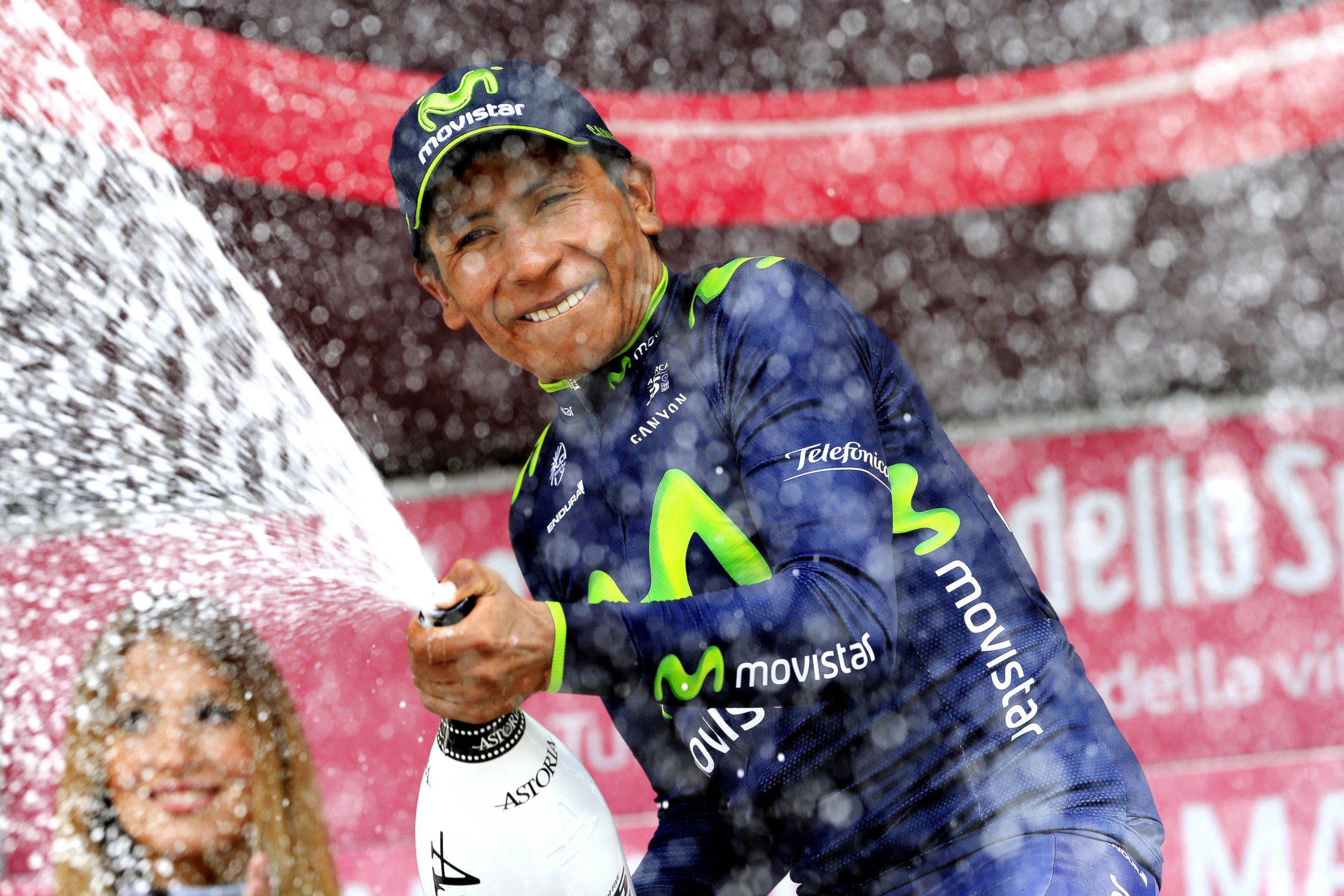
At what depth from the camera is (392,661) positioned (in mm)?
3867

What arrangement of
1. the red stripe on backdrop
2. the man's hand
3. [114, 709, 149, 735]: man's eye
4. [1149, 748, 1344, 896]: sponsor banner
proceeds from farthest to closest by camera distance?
the red stripe on backdrop
[1149, 748, 1344, 896]: sponsor banner
[114, 709, 149, 735]: man's eye
the man's hand

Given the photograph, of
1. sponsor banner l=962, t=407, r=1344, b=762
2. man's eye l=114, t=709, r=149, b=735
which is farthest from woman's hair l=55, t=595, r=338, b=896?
sponsor banner l=962, t=407, r=1344, b=762

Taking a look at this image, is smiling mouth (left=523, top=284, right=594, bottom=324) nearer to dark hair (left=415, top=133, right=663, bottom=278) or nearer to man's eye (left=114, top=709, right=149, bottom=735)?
dark hair (left=415, top=133, right=663, bottom=278)

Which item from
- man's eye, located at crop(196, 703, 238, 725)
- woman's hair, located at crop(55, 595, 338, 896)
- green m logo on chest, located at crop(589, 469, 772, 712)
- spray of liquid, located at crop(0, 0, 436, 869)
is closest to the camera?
green m logo on chest, located at crop(589, 469, 772, 712)

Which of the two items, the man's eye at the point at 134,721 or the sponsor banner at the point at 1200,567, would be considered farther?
the sponsor banner at the point at 1200,567

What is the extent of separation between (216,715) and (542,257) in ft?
5.94

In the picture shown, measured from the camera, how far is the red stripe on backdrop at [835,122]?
3656 mm

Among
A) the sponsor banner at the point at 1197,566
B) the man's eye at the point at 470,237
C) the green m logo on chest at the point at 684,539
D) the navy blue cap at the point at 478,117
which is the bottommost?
the green m logo on chest at the point at 684,539

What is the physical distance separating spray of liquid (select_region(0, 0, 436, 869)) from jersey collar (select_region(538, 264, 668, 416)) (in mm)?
1418

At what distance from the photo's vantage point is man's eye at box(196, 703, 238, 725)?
2.78 m

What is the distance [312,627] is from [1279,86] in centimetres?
354

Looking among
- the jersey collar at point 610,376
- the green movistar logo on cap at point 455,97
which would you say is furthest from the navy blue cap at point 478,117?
the jersey collar at point 610,376

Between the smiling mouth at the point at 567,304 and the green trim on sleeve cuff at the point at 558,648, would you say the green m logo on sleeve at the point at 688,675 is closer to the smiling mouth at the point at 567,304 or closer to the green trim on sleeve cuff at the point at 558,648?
the green trim on sleeve cuff at the point at 558,648

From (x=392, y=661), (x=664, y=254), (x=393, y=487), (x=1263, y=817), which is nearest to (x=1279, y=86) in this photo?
(x=664, y=254)
